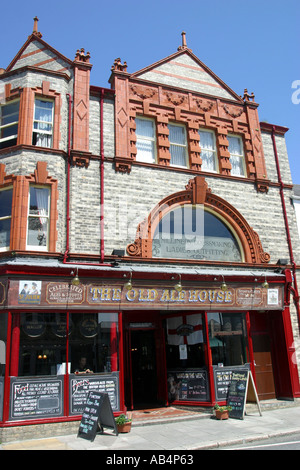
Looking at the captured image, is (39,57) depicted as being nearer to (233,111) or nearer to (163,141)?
(163,141)

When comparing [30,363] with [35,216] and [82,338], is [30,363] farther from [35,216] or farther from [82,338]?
[35,216]

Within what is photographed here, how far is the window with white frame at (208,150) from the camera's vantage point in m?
16.5

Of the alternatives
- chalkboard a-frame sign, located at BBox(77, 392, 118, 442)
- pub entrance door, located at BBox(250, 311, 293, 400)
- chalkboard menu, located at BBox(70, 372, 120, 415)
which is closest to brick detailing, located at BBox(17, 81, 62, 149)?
chalkboard menu, located at BBox(70, 372, 120, 415)

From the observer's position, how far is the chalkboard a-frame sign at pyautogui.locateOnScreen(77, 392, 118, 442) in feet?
31.6

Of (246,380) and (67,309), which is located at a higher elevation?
(67,309)

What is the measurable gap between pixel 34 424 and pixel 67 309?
304cm

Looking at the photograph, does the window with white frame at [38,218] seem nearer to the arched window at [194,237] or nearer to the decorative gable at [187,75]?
the arched window at [194,237]

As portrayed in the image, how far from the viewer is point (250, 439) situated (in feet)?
31.0

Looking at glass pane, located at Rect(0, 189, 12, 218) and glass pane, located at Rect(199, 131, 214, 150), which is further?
glass pane, located at Rect(199, 131, 214, 150)

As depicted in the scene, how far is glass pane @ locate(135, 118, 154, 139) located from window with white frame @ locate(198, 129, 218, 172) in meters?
2.20

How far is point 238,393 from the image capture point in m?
12.4

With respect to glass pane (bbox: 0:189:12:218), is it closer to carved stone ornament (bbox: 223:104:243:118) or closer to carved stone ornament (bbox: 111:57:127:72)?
carved stone ornament (bbox: 111:57:127:72)
